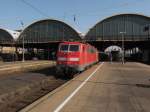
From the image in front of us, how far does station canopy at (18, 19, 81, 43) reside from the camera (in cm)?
9906

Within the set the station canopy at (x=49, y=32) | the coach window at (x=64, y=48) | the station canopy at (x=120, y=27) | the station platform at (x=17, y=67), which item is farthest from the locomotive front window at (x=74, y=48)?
the station canopy at (x=49, y=32)

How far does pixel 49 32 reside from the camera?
102 metres

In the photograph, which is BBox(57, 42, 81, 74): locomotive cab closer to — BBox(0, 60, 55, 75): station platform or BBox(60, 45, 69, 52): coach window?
BBox(60, 45, 69, 52): coach window

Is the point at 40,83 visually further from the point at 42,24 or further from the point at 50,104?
the point at 42,24

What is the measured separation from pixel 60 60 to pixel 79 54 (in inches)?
70.7

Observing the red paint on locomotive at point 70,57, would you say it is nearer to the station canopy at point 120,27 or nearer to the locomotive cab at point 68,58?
the locomotive cab at point 68,58

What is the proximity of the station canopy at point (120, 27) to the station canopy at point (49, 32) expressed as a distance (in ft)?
22.2

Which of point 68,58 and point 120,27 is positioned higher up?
point 120,27

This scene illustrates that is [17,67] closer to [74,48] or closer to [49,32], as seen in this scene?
[74,48]

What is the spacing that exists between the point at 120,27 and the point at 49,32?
78.0 feet

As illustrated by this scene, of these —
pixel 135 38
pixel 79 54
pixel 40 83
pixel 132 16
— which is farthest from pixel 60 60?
pixel 132 16

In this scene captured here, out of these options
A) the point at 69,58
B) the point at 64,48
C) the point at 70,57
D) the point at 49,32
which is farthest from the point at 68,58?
the point at 49,32

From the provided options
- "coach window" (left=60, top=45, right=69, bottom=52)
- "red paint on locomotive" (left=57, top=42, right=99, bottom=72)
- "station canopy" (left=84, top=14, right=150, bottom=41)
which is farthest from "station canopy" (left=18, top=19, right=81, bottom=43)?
"red paint on locomotive" (left=57, top=42, right=99, bottom=72)

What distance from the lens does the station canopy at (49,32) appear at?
99.1m
